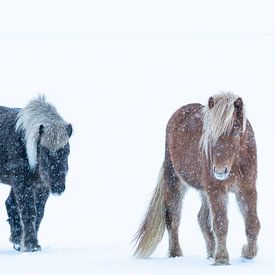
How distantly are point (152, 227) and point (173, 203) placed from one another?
0.36 meters

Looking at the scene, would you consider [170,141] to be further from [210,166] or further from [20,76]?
[20,76]

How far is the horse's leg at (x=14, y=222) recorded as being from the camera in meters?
10.7

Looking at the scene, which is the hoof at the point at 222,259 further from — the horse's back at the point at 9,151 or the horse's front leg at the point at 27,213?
the horse's back at the point at 9,151

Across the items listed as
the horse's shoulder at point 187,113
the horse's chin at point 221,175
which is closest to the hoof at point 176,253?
the horse's shoulder at point 187,113

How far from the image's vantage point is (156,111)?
30.0 m

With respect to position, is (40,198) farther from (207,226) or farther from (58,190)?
(207,226)

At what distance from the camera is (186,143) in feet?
29.0

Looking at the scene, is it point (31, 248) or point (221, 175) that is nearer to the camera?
point (221, 175)

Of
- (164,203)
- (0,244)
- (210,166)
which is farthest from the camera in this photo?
(0,244)

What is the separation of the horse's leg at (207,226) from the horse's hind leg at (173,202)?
276mm

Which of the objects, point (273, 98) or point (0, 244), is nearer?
point (0, 244)

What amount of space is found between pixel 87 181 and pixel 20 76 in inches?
807

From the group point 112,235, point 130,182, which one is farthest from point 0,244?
point 130,182

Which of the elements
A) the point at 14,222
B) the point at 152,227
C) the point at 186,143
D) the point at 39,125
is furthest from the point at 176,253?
the point at 14,222
